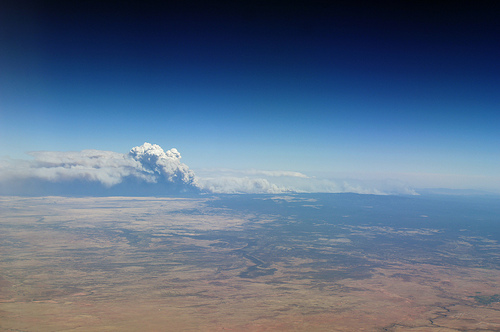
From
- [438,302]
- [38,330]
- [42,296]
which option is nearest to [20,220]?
[42,296]

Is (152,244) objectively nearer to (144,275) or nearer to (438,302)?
(144,275)

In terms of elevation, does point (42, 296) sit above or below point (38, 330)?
below

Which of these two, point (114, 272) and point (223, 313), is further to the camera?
point (114, 272)

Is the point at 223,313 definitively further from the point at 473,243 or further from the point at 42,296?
the point at 473,243

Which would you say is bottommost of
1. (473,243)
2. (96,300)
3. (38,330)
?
(473,243)

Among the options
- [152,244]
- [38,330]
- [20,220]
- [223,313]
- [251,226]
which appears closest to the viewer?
[38,330]

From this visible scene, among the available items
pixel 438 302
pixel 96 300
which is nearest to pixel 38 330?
pixel 96 300

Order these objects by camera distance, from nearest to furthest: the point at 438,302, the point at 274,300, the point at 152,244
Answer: the point at 274,300 < the point at 438,302 < the point at 152,244
